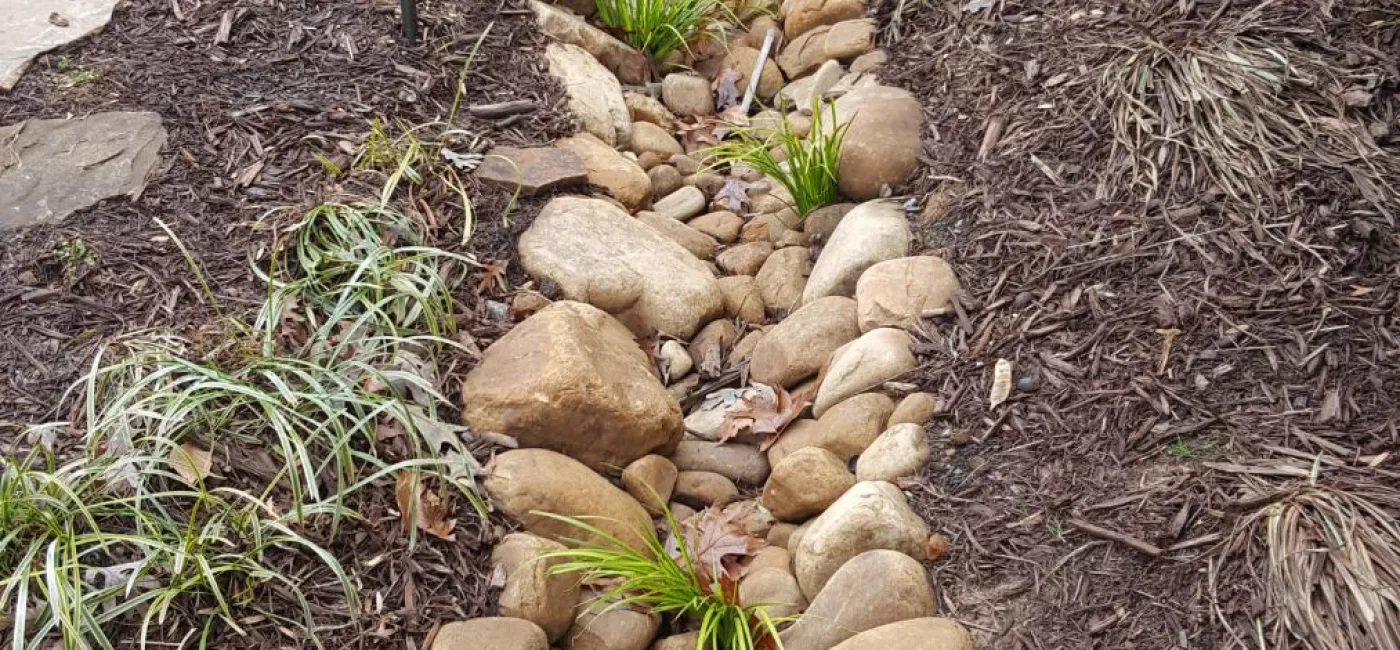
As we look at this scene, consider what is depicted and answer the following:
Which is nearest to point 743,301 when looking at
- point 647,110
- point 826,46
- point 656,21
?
point 647,110

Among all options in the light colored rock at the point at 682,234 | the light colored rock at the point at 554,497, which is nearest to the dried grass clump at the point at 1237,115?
the light colored rock at the point at 682,234

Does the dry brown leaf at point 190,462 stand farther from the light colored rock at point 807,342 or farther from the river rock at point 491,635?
the light colored rock at point 807,342

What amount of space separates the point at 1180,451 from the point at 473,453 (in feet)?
6.57

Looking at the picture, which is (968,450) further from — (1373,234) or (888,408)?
(1373,234)

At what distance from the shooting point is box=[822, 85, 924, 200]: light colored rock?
4574 mm

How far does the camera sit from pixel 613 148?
201 inches

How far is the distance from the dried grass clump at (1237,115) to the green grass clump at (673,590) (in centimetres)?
187

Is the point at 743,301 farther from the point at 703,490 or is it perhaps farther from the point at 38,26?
the point at 38,26

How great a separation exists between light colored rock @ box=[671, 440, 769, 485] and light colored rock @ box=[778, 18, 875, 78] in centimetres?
235

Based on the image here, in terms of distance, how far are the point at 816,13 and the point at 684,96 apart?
0.81 m

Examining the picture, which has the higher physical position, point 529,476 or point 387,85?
point 387,85

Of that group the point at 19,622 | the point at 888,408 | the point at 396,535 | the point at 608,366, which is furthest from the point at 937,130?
the point at 19,622

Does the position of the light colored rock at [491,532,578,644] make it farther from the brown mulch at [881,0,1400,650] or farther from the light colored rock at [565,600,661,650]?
the brown mulch at [881,0,1400,650]

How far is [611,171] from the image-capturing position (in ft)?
15.7
